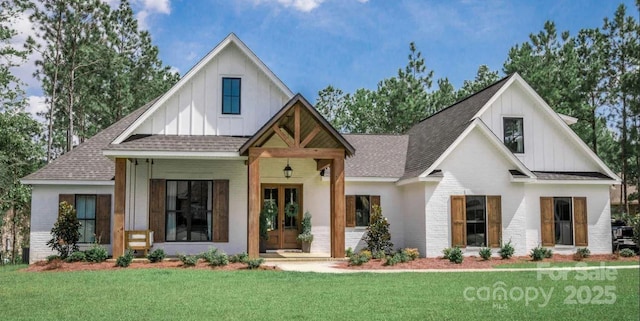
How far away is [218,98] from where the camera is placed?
18.9 m

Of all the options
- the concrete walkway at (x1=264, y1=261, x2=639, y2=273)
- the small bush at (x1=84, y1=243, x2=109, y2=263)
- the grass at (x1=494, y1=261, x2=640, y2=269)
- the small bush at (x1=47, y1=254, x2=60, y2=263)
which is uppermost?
the small bush at (x1=84, y1=243, x2=109, y2=263)

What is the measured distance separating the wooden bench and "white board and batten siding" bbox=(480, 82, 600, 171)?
12.4 meters

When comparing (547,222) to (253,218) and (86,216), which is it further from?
(86,216)

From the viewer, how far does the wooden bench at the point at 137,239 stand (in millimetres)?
17578

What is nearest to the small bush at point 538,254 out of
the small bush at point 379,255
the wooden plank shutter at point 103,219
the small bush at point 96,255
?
the small bush at point 379,255

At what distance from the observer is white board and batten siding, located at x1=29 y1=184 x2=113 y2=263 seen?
734 inches

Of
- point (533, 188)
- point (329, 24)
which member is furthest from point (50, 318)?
point (329, 24)

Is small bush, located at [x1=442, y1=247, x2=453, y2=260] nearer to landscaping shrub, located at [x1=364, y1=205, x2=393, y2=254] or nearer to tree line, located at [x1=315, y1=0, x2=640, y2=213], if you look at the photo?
landscaping shrub, located at [x1=364, y1=205, x2=393, y2=254]

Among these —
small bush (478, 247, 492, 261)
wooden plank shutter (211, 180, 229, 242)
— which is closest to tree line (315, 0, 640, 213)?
small bush (478, 247, 492, 261)

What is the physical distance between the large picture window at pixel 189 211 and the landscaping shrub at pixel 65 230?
2.85m

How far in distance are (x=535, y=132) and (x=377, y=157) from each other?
5911 mm

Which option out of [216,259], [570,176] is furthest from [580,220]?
[216,259]

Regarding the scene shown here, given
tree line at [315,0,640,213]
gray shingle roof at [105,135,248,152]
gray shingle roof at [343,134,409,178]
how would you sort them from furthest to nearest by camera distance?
tree line at [315,0,640,213], gray shingle roof at [343,134,409,178], gray shingle roof at [105,135,248,152]

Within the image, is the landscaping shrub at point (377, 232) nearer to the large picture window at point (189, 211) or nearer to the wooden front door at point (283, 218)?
the wooden front door at point (283, 218)
